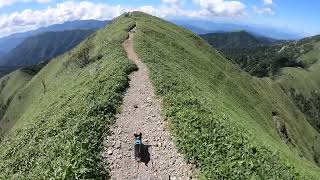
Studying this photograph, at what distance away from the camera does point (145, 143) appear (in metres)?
25.2

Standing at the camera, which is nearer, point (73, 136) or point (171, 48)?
point (73, 136)

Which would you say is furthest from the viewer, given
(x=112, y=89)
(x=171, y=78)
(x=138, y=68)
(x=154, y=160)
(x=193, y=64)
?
(x=193, y=64)

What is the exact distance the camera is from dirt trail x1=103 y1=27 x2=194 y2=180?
21781 millimetres

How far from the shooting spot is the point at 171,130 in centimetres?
2714

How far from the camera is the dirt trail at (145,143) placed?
71.5 ft

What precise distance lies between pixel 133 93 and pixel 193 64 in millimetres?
34023

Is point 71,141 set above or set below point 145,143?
above

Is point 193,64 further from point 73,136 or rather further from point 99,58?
point 73,136

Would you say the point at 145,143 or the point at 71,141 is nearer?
the point at 71,141

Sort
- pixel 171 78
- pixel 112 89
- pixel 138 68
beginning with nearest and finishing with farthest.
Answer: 1. pixel 112 89
2. pixel 171 78
3. pixel 138 68

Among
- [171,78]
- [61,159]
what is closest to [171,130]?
[61,159]

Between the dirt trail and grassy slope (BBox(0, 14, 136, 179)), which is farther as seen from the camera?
the dirt trail

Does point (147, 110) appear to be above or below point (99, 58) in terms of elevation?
above

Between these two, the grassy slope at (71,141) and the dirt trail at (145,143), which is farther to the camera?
the dirt trail at (145,143)
